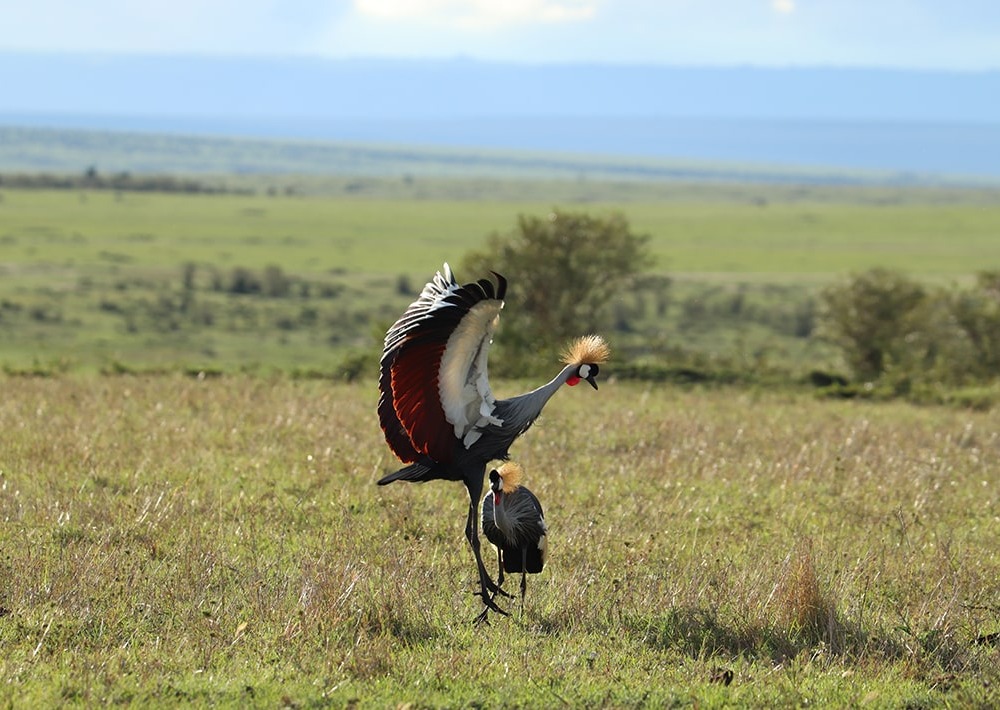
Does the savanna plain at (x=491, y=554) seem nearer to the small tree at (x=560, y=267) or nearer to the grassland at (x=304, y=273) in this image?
the grassland at (x=304, y=273)

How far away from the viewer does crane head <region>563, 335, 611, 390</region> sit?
8.47 meters

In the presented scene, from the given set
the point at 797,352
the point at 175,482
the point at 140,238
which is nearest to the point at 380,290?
the point at 797,352

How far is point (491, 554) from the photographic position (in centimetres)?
1044

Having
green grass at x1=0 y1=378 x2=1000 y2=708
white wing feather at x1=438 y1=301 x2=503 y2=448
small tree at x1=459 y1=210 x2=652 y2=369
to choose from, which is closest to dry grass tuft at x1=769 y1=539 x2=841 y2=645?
green grass at x1=0 y1=378 x2=1000 y2=708

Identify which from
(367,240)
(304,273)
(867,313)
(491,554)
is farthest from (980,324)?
(367,240)

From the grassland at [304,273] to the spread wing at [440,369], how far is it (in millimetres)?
18108

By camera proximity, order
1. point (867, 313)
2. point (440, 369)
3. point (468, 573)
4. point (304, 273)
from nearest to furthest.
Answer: point (440, 369), point (468, 573), point (867, 313), point (304, 273)

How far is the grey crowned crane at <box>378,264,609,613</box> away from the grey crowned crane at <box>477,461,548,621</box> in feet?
0.45

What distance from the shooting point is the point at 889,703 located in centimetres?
750

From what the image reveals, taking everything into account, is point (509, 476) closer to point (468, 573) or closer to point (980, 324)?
point (468, 573)

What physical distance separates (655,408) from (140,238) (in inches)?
5017

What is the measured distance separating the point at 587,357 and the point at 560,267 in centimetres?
2998

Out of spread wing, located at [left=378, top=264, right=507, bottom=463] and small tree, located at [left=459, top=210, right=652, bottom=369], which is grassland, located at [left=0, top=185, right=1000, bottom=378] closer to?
small tree, located at [left=459, top=210, right=652, bottom=369]

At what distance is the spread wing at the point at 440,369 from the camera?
792cm
